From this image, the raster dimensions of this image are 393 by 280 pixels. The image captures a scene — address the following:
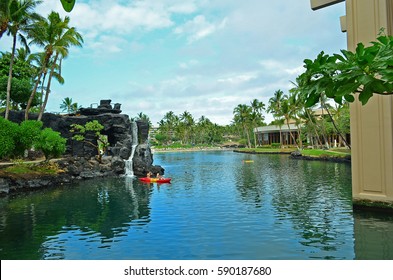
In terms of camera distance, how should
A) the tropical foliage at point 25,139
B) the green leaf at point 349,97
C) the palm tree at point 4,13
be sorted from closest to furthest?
1. the green leaf at point 349,97
2. the tropical foliage at point 25,139
3. the palm tree at point 4,13

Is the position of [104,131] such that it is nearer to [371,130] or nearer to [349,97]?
[371,130]

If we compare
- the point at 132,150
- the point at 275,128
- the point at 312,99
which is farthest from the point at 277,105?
the point at 312,99

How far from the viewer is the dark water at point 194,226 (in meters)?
10.8

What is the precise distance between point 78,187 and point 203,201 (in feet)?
41.0

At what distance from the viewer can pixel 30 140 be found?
2639 cm

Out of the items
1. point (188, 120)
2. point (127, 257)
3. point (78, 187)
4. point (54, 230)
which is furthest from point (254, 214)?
point (188, 120)

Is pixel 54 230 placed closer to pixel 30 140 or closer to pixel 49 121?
pixel 30 140

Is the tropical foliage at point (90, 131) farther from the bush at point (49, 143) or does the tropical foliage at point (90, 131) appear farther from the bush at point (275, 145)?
the bush at point (275, 145)

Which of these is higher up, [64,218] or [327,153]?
[327,153]

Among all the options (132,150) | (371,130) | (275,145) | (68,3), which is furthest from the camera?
(275,145)

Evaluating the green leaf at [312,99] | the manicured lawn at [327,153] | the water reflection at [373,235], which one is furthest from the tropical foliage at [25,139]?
the manicured lawn at [327,153]

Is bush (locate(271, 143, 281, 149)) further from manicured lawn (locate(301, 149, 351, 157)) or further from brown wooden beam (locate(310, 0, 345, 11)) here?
brown wooden beam (locate(310, 0, 345, 11))

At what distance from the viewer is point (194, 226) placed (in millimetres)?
14305

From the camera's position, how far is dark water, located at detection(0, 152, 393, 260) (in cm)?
1080
